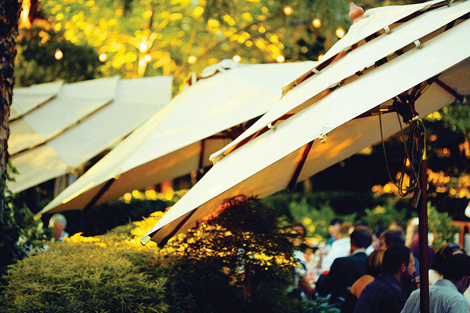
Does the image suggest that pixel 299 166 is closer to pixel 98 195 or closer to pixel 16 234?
pixel 98 195

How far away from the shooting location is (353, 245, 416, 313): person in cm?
449

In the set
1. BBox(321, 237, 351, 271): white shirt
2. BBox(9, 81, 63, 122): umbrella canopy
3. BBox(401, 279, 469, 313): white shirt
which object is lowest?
BBox(321, 237, 351, 271): white shirt

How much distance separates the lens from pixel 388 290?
4.51 m

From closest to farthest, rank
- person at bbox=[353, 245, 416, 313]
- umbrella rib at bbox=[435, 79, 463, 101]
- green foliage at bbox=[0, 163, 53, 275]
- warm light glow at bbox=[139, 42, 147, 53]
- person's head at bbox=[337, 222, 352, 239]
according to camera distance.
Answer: person at bbox=[353, 245, 416, 313]
umbrella rib at bbox=[435, 79, 463, 101]
green foliage at bbox=[0, 163, 53, 275]
person's head at bbox=[337, 222, 352, 239]
warm light glow at bbox=[139, 42, 147, 53]

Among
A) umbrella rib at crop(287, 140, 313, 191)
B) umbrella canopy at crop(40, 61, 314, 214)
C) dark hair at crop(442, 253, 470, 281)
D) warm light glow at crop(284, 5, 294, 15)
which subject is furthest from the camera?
warm light glow at crop(284, 5, 294, 15)

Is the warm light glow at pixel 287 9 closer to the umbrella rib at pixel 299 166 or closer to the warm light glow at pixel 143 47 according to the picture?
the umbrella rib at pixel 299 166

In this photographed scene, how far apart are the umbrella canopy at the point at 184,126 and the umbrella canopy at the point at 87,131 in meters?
1.37

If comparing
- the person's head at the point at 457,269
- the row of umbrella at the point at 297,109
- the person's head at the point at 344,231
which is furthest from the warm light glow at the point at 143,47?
the person's head at the point at 457,269

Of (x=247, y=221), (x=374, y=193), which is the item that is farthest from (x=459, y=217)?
(x=247, y=221)

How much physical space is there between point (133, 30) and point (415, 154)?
52.3ft

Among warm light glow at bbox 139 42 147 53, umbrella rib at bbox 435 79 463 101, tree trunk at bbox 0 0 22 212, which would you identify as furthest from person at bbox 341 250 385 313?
warm light glow at bbox 139 42 147 53

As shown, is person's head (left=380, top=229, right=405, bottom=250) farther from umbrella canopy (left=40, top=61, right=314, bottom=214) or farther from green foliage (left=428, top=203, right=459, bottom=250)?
green foliage (left=428, top=203, right=459, bottom=250)

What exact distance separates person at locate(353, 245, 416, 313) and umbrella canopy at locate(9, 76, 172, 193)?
5.61m

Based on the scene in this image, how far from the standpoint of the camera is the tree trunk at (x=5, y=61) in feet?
19.6
